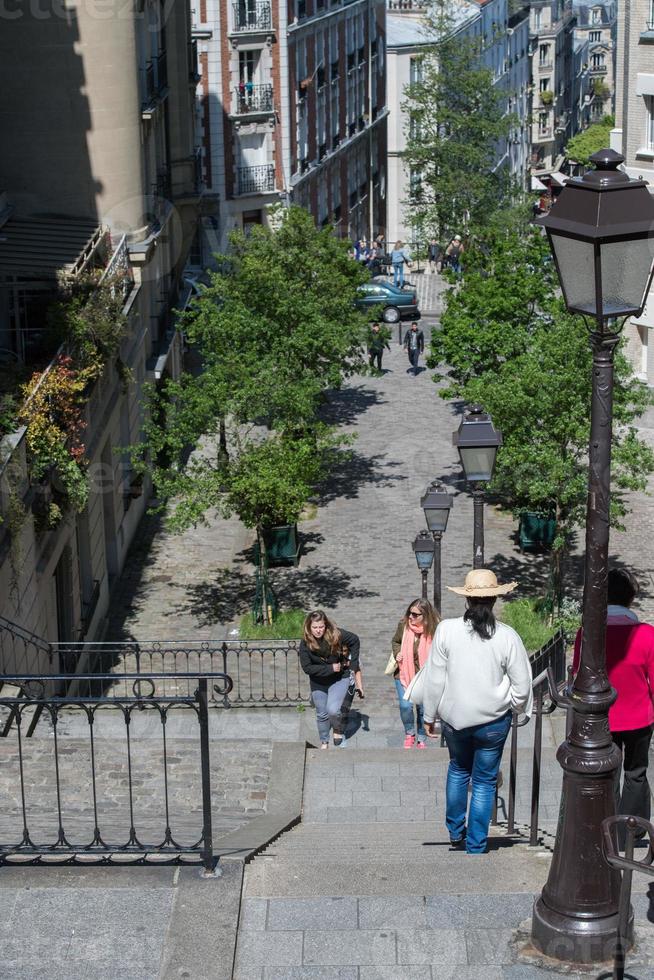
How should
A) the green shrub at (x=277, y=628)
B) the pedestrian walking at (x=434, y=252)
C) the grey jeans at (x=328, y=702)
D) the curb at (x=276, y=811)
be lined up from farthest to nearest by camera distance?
the pedestrian walking at (x=434, y=252) < the green shrub at (x=277, y=628) < the grey jeans at (x=328, y=702) < the curb at (x=276, y=811)

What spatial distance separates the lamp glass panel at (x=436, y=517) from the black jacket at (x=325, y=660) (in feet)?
13.4

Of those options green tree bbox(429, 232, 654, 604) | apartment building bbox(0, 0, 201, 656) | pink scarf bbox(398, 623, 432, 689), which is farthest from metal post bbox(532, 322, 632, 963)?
green tree bbox(429, 232, 654, 604)

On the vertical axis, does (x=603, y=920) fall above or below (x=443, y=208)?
above

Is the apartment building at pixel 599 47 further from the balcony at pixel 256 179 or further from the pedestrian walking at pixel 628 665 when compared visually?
the pedestrian walking at pixel 628 665

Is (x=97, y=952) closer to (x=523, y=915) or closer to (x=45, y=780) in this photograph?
(x=523, y=915)

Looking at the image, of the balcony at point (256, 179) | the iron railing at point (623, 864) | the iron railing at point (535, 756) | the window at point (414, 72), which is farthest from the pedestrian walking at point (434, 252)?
the iron railing at point (623, 864)

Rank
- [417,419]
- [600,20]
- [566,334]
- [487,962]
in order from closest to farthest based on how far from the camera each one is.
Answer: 1. [487,962]
2. [566,334]
3. [417,419]
4. [600,20]

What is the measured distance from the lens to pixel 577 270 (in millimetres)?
7508

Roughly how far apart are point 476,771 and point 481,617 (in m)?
1.14

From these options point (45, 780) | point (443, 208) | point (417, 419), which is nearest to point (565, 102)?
point (443, 208)

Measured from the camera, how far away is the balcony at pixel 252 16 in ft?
158

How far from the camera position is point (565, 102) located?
11962cm

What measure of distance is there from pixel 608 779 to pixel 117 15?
23.2 metres

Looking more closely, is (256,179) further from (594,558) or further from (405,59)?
(594,558)
